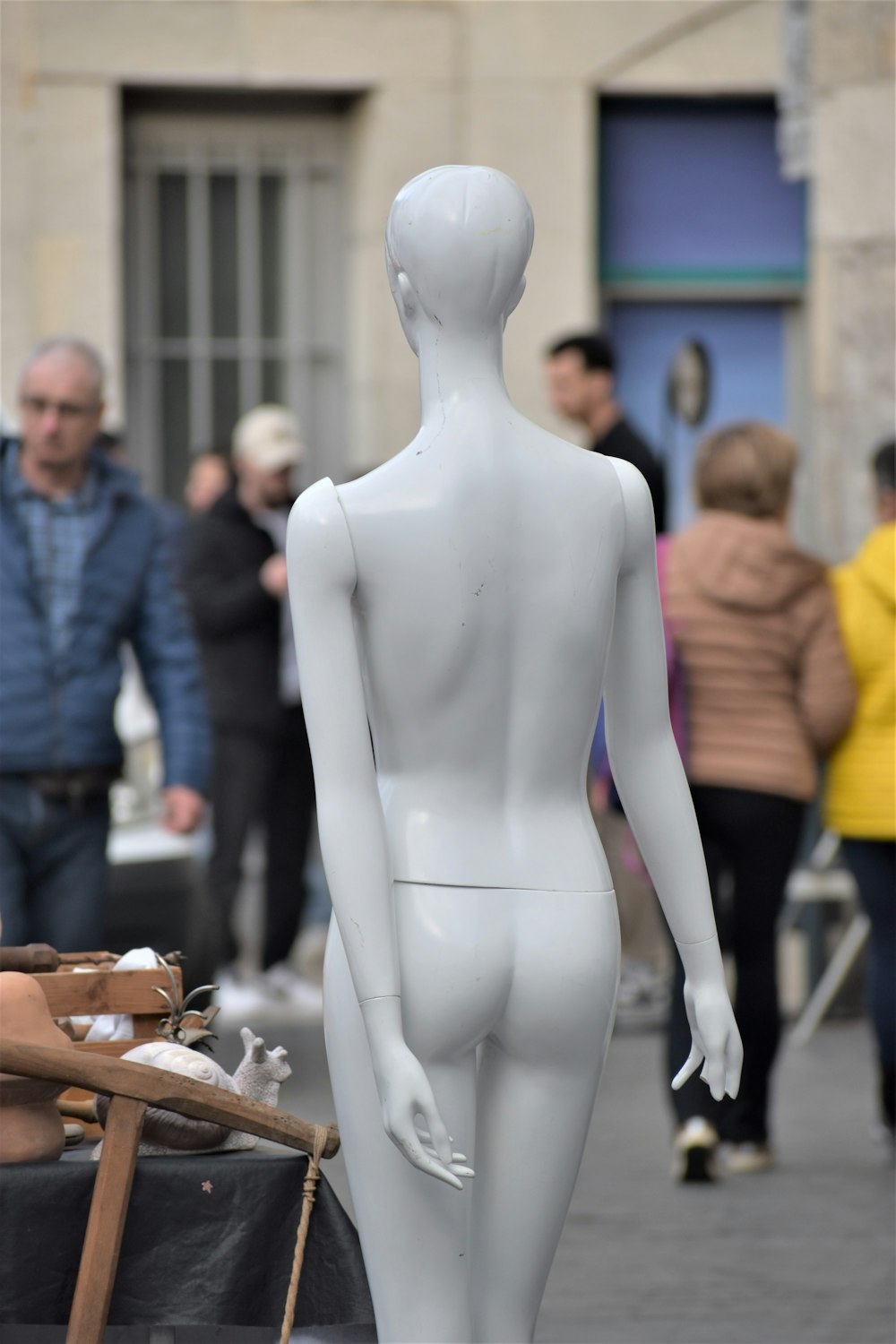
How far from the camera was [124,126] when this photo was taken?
40.8 ft

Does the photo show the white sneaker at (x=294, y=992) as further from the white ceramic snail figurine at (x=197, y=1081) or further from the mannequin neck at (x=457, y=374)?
the mannequin neck at (x=457, y=374)

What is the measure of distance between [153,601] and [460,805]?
8.60 ft

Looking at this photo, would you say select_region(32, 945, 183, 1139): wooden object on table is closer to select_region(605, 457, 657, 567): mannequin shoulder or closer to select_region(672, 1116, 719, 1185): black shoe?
select_region(605, 457, 657, 567): mannequin shoulder

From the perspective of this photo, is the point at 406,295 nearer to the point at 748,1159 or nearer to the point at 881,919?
the point at 881,919

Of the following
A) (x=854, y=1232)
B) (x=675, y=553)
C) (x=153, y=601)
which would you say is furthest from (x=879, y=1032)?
(x=153, y=601)

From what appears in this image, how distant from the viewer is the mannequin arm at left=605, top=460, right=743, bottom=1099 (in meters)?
3.00

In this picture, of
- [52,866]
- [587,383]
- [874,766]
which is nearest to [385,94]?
[587,383]

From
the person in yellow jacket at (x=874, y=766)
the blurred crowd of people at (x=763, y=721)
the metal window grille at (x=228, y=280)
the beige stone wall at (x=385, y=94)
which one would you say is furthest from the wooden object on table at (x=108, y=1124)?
the metal window grille at (x=228, y=280)

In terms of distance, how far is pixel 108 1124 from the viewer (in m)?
2.79

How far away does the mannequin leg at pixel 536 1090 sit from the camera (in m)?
2.82

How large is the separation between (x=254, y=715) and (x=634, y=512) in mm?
5397

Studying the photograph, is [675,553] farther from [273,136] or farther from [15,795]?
[273,136]

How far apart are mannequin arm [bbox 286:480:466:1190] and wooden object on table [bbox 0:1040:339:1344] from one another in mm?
233

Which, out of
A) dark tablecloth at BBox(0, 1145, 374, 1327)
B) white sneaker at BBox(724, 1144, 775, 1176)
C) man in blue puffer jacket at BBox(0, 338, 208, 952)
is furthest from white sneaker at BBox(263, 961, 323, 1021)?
dark tablecloth at BBox(0, 1145, 374, 1327)
